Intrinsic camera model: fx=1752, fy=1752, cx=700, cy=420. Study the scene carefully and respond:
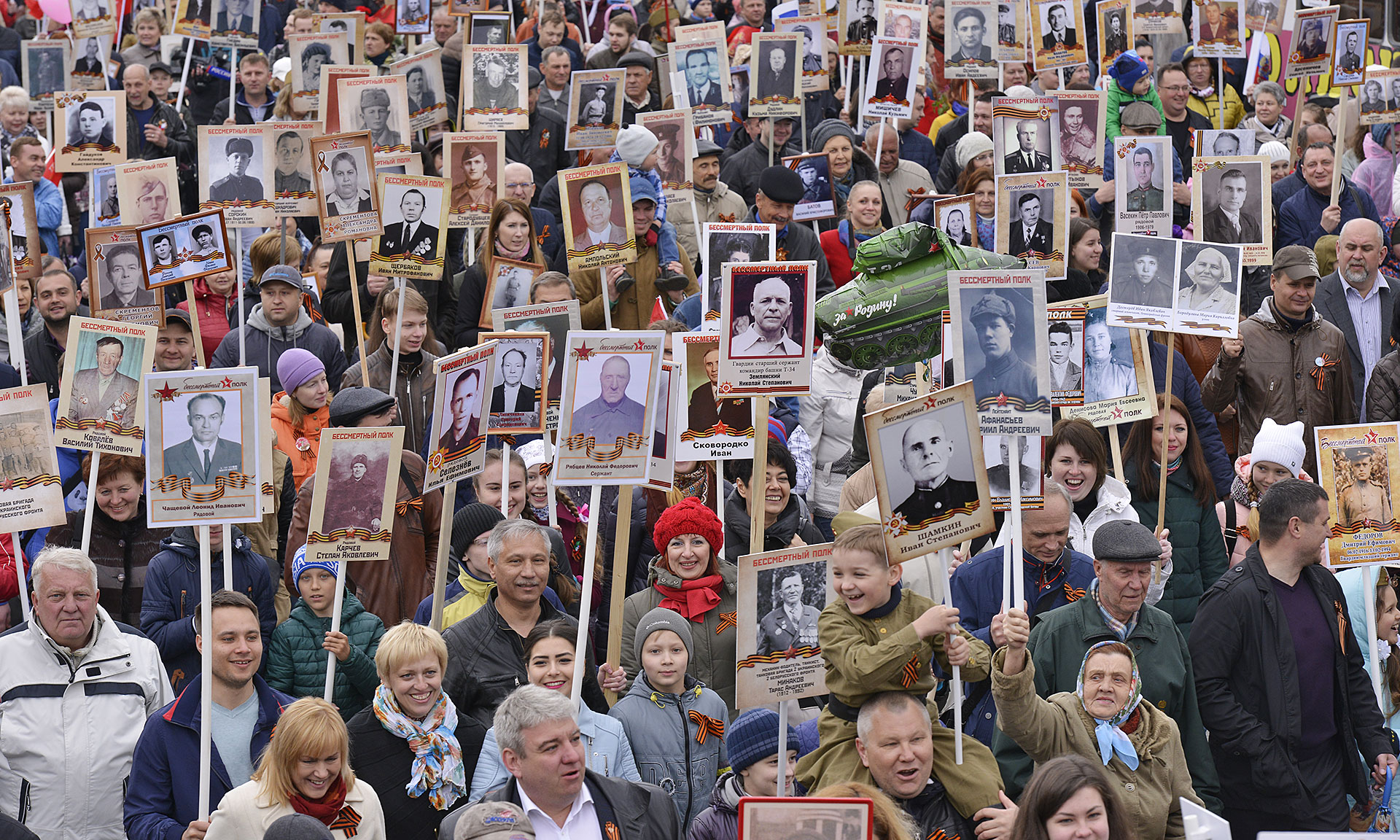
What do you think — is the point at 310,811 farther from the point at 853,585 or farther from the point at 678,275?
the point at 678,275

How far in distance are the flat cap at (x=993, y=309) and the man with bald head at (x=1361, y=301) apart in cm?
511

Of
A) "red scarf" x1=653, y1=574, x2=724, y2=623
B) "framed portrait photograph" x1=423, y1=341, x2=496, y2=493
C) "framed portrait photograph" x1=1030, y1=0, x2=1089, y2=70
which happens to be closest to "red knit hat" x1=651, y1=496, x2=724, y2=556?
"red scarf" x1=653, y1=574, x2=724, y2=623

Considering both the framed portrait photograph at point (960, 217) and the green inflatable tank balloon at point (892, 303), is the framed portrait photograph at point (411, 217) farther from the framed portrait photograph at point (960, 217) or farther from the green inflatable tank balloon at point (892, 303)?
the framed portrait photograph at point (960, 217)

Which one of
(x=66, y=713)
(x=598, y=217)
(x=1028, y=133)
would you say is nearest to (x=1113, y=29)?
(x=1028, y=133)

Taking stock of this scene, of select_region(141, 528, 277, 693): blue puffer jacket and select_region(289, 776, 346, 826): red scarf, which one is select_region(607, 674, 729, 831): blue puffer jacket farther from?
select_region(141, 528, 277, 693): blue puffer jacket

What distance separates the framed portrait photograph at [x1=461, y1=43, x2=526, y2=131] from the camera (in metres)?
13.1

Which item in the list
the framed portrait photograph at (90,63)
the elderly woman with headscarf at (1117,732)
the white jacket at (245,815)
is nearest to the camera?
Result: the white jacket at (245,815)

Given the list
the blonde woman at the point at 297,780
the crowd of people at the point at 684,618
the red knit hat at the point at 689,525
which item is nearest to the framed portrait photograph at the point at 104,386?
the crowd of people at the point at 684,618

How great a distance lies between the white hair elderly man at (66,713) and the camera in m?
6.20

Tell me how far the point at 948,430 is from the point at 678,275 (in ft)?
16.9

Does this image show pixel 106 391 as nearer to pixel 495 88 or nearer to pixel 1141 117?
pixel 495 88

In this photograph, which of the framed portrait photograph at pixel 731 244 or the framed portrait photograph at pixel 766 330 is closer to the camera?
the framed portrait photograph at pixel 766 330

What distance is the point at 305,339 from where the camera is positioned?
1012 cm

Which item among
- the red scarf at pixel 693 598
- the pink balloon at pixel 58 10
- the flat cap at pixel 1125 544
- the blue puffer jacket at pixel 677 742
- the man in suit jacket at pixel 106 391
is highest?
the pink balloon at pixel 58 10
